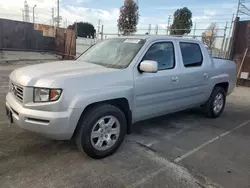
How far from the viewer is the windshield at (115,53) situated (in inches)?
141

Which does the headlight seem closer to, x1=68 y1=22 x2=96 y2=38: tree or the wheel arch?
the wheel arch

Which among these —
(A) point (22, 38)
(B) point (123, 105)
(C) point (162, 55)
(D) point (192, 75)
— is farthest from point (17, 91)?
(A) point (22, 38)

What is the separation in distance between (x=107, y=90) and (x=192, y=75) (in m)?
2.06

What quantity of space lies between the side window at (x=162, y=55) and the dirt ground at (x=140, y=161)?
131cm

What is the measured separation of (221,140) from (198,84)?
118 centimetres

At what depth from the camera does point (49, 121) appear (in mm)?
2771

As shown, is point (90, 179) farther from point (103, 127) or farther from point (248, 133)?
point (248, 133)

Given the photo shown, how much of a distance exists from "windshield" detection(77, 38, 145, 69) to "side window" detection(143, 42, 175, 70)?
0.22 meters

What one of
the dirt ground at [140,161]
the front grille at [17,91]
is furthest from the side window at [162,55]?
the front grille at [17,91]

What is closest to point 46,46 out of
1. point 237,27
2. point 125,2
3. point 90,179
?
point 125,2

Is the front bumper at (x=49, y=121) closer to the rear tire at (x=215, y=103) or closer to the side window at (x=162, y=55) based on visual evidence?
the side window at (x=162, y=55)

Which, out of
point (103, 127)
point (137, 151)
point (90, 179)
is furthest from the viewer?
point (137, 151)

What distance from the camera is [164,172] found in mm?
3023

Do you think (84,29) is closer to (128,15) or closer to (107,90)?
(128,15)
